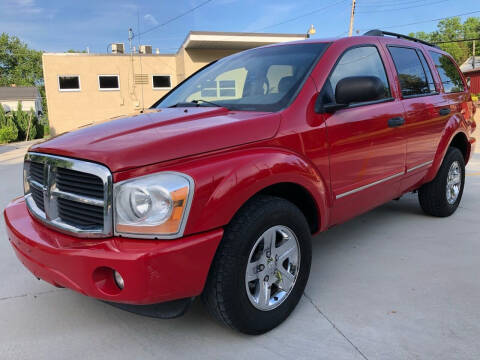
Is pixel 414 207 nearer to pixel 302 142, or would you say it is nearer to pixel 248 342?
pixel 302 142

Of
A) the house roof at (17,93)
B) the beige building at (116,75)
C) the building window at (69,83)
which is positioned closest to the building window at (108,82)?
the beige building at (116,75)

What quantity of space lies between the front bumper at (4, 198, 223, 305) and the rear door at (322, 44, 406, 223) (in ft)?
3.85

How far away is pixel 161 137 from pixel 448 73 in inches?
150

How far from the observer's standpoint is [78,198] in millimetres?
1956

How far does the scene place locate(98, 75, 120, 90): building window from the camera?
2191 centimetres

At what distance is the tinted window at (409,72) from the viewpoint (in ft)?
11.5

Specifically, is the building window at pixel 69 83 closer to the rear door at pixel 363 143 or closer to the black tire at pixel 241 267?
the rear door at pixel 363 143

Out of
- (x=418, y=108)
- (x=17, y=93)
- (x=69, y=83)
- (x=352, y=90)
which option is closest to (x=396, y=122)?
(x=418, y=108)

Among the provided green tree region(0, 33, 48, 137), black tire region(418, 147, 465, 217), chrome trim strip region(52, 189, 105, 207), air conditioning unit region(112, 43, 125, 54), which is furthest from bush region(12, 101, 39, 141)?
green tree region(0, 33, 48, 137)

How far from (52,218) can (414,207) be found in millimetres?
4177

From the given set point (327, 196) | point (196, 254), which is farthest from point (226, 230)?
point (327, 196)

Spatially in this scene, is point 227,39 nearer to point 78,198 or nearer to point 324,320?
point 324,320

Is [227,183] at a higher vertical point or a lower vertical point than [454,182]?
higher

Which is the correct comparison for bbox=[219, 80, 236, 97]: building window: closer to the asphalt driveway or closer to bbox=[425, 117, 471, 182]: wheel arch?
the asphalt driveway
